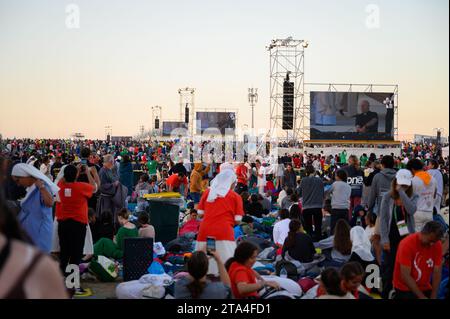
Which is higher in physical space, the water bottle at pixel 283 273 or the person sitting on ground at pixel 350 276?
the person sitting on ground at pixel 350 276

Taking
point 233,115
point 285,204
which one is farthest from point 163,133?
point 285,204

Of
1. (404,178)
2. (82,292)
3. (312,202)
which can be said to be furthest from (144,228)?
(404,178)

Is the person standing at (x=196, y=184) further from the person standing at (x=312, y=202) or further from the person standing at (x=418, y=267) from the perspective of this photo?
the person standing at (x=418, y=267)

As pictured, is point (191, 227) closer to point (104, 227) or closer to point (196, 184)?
point (104, 227)

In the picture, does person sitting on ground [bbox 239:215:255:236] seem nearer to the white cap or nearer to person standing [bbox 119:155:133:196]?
person standing [bbox 119:155:133:196]

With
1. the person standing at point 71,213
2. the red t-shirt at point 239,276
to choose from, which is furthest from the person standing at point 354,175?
the red t-shirt at point 239,276

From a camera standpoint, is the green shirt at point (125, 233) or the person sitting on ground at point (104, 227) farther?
the person sitting on ground at point (104, 227)

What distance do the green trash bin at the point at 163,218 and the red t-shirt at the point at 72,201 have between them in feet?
11.0

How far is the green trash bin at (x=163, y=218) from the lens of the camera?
10953 millimetres

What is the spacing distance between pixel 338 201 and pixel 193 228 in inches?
109

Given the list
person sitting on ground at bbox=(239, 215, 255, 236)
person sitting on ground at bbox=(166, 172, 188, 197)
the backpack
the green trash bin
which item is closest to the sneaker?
the backpack

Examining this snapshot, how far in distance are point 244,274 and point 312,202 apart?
211 inches

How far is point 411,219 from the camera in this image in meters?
6.60
